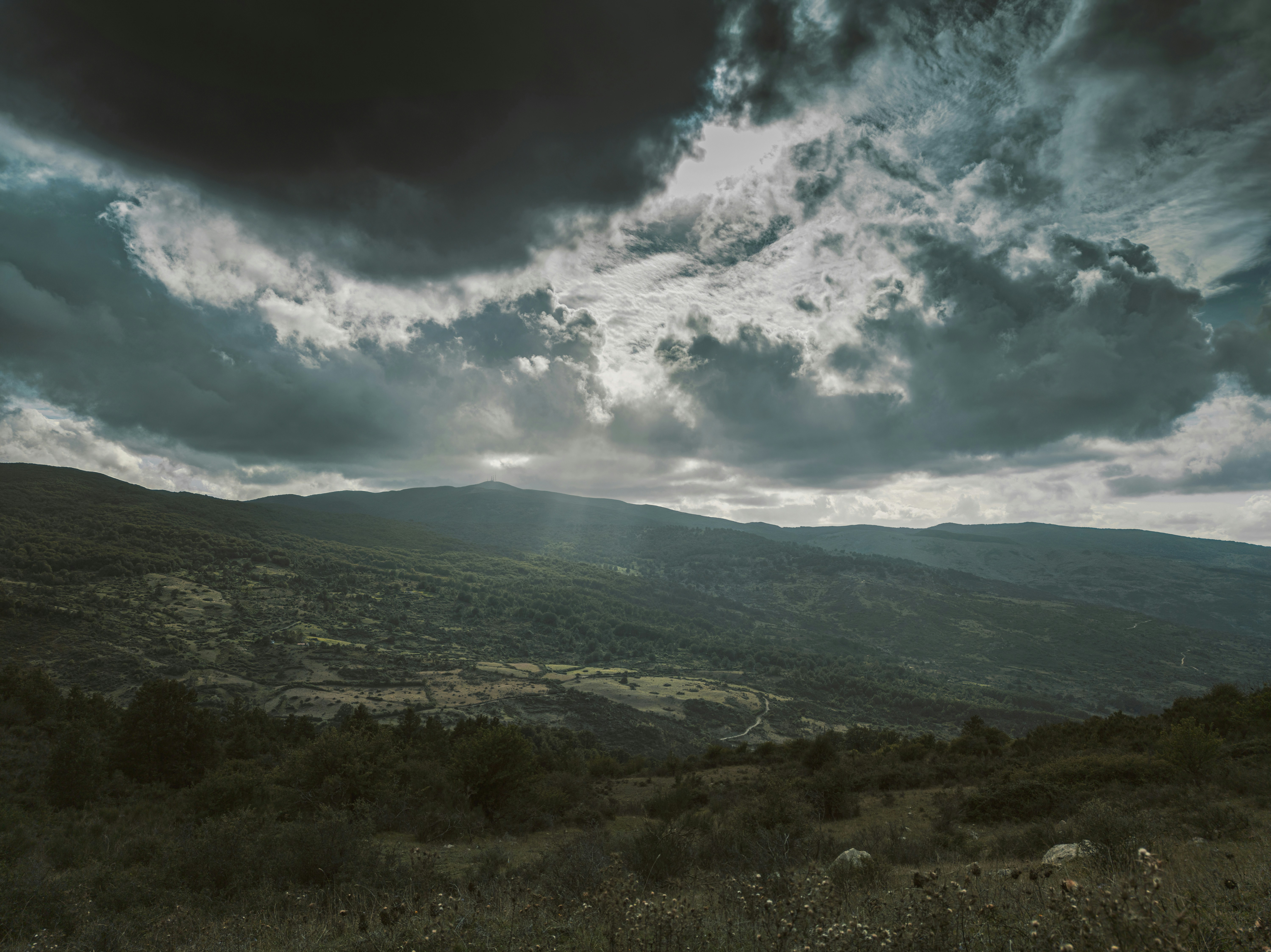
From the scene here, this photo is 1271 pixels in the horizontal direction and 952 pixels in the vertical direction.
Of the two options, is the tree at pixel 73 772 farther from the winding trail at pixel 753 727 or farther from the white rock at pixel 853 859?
the winding trail at pixel 753 727

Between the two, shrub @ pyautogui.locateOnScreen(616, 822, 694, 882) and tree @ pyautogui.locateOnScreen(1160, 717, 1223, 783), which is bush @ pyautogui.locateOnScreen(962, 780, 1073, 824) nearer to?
tree @ pyautogui.locateOnScreen(1160, 717, 1223, 783)

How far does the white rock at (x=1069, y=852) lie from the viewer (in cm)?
961

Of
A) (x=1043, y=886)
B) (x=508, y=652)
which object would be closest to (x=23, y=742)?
(x=1043, y=886)

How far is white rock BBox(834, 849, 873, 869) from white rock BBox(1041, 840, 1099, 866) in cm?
310

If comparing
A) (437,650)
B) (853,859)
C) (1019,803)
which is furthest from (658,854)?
(437,650)

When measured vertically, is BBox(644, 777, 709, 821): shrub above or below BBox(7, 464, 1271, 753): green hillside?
above

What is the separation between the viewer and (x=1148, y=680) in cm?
16438

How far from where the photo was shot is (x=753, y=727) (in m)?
93.6

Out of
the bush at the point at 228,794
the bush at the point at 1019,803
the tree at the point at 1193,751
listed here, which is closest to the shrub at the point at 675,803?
the bush at the point at 1019,803

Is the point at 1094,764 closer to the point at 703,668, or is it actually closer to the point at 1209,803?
the point at 1209,803

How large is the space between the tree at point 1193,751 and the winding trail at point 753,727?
69427 mm

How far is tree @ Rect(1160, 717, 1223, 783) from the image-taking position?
18375mm

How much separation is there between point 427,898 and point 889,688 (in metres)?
147

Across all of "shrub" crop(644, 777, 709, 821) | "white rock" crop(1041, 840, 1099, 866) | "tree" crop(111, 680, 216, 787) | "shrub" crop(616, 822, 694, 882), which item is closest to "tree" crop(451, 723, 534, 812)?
"shrub" crop(644, 777, 709, 821)
